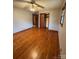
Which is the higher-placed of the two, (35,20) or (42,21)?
(35,20)

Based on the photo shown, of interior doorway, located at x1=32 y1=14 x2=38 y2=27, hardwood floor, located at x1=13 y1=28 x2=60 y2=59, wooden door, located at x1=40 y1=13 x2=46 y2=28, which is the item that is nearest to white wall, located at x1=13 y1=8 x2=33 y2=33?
hardwood floor, located at x1=13 y1=28 x2=60 y2=59

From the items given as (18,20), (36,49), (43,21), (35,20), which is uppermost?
(35,20)

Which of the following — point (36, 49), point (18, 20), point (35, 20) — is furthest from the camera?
point (35, 20)

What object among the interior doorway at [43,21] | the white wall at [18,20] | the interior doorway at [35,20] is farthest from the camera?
the interior doorway at [35,20]

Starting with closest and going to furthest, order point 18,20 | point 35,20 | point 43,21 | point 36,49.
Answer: point 36,49 → point 18,20 → point 43,21 → point 35,20

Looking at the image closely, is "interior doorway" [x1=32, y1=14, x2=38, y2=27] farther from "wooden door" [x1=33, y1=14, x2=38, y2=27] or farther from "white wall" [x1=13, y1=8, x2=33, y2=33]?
"white wall" [x1=13, y1=8, x2=33, y2=33]

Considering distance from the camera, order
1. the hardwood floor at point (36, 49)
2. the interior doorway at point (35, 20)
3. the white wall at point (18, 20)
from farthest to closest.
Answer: the interior doorway at point (35, 20) → the white wall at point (18, 20) → the hardwood floor at point (36, 49)

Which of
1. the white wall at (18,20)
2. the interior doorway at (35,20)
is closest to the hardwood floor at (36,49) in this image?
the white wall at (18,20)

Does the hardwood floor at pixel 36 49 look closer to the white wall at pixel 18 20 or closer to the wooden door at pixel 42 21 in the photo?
the white wall at pixel 18 20

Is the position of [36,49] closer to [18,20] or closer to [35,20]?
[18,20]

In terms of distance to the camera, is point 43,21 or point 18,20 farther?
point 43,21

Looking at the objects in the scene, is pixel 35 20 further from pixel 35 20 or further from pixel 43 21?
pixel 43 21

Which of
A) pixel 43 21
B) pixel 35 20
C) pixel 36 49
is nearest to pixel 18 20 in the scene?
pixel 36 49
